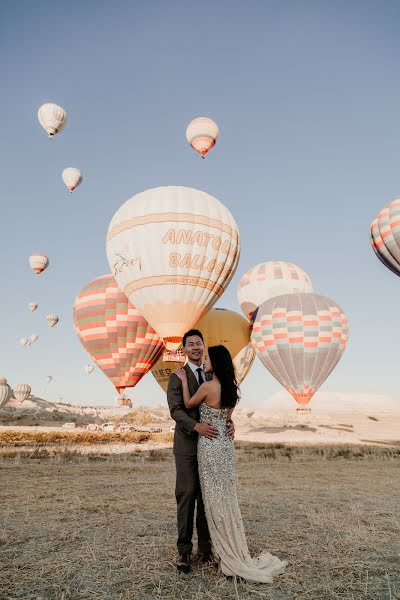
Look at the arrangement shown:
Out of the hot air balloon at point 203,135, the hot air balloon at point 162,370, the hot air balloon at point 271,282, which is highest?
the hot air balloon at point 203,135

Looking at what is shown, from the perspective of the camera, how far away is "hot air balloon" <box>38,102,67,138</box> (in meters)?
30.0

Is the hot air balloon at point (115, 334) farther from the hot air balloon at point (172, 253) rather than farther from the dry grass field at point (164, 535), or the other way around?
the dry grass field at point (164, 535)

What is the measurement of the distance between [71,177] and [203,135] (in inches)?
402

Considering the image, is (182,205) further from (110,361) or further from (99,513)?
(99,513)

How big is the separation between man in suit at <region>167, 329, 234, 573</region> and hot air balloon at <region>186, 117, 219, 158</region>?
26918 mm

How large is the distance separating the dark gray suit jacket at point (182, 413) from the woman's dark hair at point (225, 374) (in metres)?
0.35

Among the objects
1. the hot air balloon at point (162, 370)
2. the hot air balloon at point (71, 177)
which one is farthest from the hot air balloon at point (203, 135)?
the hot air balloon at point (162, 370)

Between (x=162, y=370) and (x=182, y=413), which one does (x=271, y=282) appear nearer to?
(x=162, y=370)

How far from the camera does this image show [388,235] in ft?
→ 130

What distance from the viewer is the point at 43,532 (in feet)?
21.7

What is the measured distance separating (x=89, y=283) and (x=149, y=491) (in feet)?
82.8

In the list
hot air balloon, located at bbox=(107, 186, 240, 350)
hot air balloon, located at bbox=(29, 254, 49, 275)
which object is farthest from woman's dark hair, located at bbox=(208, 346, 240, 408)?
hot air balloon, located at bbox=(29, 254, 49, 275)

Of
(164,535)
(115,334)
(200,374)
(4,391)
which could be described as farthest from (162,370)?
(200,374)

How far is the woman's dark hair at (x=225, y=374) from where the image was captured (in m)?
5.07
